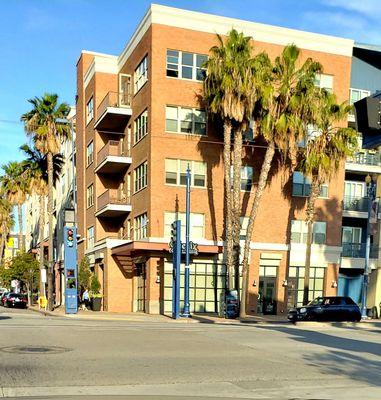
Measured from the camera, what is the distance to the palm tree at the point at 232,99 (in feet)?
97.2

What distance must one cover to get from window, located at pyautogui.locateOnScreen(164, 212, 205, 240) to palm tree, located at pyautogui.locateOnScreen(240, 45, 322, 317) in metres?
3.47

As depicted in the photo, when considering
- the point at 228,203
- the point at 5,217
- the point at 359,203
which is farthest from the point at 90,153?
the point at 5,217

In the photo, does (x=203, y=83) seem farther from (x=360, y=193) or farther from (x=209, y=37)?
(x=360, y=193)

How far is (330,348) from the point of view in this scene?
568 inches

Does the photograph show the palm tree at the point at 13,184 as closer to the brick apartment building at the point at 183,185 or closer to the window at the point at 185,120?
the brick apartment building at the point at 183,185

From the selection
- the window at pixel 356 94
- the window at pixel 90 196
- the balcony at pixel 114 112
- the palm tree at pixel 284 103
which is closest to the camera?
the palm tree at pixel 284 103

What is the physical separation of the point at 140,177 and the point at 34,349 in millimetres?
23037

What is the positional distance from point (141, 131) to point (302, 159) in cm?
1000

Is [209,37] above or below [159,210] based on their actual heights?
above

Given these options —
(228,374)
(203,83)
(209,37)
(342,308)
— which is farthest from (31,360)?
(209,37)

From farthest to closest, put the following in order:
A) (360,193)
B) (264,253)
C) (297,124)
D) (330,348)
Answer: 1. (360,193)
2. (264,253)
3. (297,124)
4. (330,348)

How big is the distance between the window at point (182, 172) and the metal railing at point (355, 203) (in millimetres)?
11703

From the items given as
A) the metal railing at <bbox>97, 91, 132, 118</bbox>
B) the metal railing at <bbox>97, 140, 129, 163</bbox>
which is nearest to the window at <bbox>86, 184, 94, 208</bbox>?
the metal railing at <bbox>97, 140, 129, 163</bbox>

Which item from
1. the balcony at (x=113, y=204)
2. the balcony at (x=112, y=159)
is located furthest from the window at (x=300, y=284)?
the balcony at (x=112, y=159)
